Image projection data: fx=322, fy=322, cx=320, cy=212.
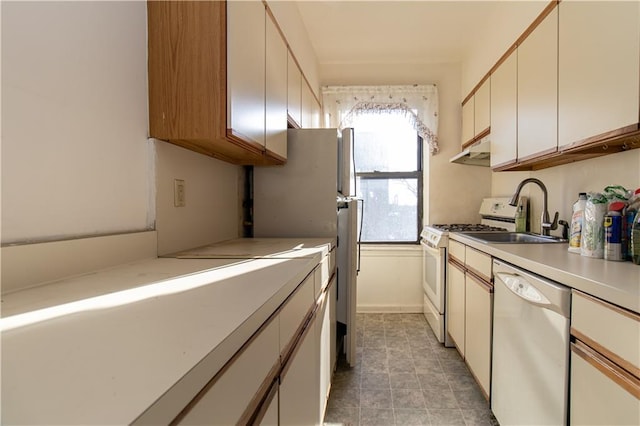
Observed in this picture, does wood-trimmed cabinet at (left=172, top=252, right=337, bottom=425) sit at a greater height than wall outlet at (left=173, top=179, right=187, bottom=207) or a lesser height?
lesser

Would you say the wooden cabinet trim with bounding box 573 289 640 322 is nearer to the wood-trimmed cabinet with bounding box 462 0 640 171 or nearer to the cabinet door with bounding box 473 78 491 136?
the wood-trimmed cabinet with bounding box 462 0 640 171

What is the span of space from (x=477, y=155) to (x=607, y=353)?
2.09m

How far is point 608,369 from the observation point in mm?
860

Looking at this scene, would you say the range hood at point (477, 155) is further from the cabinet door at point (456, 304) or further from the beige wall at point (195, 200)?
the beige wall at point (195, 200)

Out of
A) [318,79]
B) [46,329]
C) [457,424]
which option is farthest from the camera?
[318,79]

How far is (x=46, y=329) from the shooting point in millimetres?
509

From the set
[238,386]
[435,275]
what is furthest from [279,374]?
[435,275]

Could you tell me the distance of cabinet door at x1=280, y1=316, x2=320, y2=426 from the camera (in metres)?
0.88

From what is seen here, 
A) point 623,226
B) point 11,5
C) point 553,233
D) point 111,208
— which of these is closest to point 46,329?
point 111,208

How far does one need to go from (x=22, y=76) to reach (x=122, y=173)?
0.37 meters

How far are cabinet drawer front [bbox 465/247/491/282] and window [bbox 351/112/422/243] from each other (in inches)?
56.3

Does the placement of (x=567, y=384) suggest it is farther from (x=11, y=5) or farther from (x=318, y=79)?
(x=318, y=79)

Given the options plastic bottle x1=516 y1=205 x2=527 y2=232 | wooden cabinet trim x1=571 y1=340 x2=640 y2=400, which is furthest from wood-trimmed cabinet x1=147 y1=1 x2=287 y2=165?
plastic bottle x1=516 y1=205 x2=527 y2=232

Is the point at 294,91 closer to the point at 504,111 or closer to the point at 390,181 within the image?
the point at 504,111
